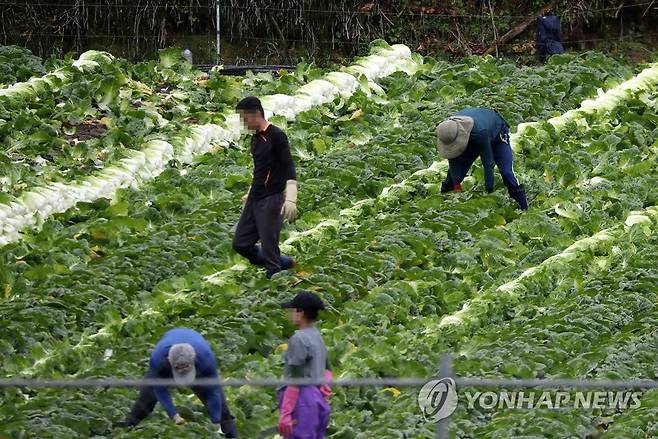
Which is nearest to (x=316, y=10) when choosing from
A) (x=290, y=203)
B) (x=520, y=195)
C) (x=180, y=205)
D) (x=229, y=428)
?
(x=180, y=205)

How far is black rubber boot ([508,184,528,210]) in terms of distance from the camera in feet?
45.0

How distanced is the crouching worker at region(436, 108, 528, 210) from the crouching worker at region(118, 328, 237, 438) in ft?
17.0

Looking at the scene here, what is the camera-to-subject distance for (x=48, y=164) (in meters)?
14.7

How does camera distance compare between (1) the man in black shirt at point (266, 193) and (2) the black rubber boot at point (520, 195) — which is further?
(2) the black rubber boot at point (520, 195)

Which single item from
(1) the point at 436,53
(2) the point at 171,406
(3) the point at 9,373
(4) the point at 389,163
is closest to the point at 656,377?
(2) the point at 171,406

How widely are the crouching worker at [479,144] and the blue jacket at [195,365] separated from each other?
17.0 feet

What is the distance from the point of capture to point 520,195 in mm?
13727

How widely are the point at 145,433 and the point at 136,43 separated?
18331 millimetres

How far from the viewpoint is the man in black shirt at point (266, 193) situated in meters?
10.9

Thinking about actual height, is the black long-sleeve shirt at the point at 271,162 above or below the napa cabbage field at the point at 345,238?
above

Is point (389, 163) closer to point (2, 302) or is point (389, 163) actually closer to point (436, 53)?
point (2, 302)

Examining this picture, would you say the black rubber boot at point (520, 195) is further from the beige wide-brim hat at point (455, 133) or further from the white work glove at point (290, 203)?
the white work glove at point (290, 203)

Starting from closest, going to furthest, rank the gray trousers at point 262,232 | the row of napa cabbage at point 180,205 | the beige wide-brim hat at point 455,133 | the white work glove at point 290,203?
the white work glove at point 290,203 < the gray trousers at point 262,232 < the row of napa cabbage at point 180,205 < the beige wide-brim hat at point 455,133

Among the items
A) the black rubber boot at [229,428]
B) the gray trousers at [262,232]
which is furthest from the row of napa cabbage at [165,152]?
the black rubber boot at [229,428]
